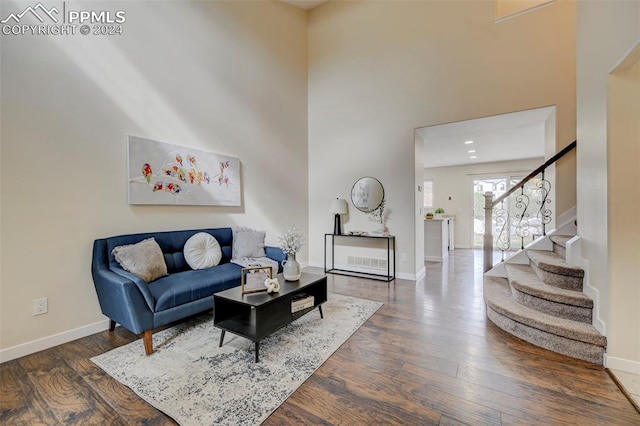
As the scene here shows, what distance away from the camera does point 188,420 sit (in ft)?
4.77

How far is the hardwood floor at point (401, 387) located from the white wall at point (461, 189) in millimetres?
6037

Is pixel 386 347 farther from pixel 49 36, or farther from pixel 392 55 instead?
pixel 392 55

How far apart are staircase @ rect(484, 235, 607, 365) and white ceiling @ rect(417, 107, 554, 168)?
1.83m

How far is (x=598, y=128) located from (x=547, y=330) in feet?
5.18

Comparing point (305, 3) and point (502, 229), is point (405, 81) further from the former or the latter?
point (502, 229)

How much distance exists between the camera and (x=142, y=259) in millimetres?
2438

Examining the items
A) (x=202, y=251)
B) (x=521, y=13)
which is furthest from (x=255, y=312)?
(x=521, y=13)

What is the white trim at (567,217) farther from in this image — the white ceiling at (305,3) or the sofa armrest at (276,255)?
the white ceiling at (305,3)

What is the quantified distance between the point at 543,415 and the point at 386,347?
998 millimetres

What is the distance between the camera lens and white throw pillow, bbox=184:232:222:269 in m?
3.02

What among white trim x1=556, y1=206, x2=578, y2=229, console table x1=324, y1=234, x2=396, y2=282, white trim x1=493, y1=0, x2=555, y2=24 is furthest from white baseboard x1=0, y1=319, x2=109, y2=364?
white trim x1=493, y1=0, x2=555, y2=24

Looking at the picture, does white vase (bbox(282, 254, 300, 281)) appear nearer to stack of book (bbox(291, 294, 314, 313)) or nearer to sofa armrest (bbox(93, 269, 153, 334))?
stack of book (bbox(291, 294, 314, 313))

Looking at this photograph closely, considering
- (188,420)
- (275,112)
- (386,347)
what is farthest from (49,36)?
(386,347)

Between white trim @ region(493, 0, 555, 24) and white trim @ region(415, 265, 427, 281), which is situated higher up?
white trim @ region(493, 0, 555, 24)
